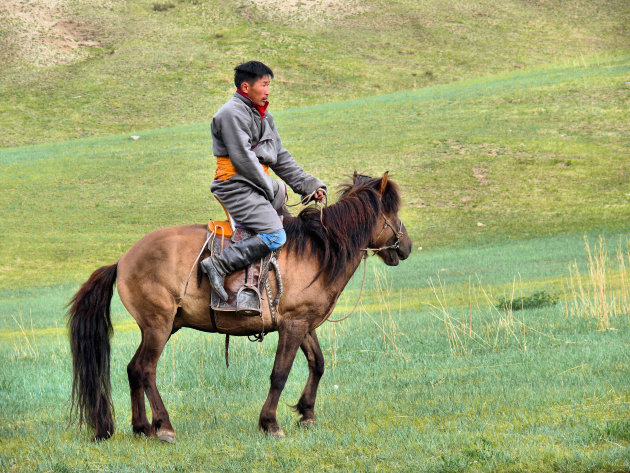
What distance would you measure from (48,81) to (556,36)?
36403mm

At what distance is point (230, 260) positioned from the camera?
710 cm

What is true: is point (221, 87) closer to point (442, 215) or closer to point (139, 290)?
point (442, 215)

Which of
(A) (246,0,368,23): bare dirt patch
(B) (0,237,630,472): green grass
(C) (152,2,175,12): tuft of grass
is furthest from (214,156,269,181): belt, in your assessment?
(C) (152,2,175,12): tuft of grass

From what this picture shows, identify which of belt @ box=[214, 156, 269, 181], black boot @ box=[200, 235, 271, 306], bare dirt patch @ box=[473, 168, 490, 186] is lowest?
bare dirt patch @ box=[473, 168, 490, 186]

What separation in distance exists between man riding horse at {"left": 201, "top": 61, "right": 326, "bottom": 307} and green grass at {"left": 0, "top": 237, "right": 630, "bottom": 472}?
1.46 meters

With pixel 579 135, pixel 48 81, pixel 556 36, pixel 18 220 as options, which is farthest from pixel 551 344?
pixel 556 36

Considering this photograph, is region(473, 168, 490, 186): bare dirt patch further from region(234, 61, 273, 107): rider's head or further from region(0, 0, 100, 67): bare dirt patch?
region(0, 0, 100, 67): bare dirt patch

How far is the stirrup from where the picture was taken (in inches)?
279

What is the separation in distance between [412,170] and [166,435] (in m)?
25.2

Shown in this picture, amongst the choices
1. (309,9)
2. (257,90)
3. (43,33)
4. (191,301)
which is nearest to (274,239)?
(191,301)

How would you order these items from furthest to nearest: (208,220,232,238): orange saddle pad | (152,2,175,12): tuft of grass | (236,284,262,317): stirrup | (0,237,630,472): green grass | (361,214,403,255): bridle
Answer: (152,2,175,12): tuft of grass, (361,214,403,255): bridle, (208,220,232,238): orange saddle pad, (236,284,262,317): stirrup, (0,237,630,472): green grass

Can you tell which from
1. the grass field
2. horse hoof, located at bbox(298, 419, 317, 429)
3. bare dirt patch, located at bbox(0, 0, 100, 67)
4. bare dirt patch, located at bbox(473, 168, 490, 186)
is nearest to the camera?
the grass field

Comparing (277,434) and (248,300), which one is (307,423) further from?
(248,300)

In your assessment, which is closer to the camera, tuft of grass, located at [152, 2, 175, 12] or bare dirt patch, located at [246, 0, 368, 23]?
bare dirt patch, located at [246, 0, 368, 23]
